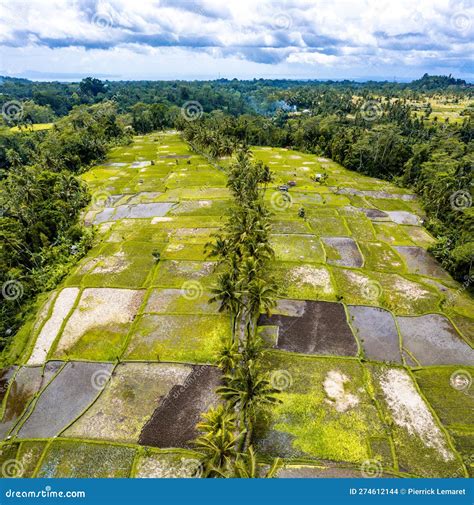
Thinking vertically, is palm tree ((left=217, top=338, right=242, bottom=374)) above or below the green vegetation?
above

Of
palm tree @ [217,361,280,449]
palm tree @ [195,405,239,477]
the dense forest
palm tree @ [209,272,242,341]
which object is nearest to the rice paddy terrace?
palm tree @ [195,405,239,477]

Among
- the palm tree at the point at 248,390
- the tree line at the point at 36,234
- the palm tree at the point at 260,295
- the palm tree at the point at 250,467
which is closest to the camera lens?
the palm tree at the point at 250,467

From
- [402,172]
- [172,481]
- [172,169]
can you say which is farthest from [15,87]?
[172,481]

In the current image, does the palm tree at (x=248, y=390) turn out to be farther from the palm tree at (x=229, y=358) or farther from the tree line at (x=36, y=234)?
the tree line at (x=36, y=234)

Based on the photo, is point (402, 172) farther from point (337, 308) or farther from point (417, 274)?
point (337, 308)

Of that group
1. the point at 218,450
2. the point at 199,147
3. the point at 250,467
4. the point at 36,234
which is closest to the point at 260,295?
the point at 218,450

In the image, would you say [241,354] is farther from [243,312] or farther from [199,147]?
[199,147]

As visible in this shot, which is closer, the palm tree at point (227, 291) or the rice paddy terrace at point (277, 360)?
the rice paddy terrace at point (277, 360)

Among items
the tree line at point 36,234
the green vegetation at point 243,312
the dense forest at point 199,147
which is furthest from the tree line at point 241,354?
the dense forest at point 199,147

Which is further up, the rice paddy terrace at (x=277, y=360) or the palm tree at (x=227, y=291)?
the palm tree at (x=227, y=291)

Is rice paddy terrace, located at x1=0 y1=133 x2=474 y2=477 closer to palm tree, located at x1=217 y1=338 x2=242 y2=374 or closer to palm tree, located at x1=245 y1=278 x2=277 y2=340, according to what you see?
palm tree, located at x1=217 y1=338 x2=242 y2=374
